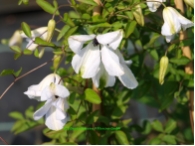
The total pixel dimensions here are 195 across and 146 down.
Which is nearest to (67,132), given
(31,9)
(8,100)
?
(8,100)

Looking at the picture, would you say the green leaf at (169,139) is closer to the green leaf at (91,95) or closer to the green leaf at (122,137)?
the green leaf at (122,137)

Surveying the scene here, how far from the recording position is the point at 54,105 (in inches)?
32.0

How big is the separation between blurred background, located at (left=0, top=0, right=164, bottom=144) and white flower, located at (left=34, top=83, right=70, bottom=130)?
0.92 metres

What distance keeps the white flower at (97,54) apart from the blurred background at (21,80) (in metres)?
1.00

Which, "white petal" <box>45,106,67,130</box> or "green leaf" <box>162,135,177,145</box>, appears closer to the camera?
"white petal" <box>45,106,67,130</box>

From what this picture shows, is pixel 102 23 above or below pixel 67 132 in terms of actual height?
above

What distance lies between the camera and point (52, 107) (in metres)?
0.83

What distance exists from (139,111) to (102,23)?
1.13 metres

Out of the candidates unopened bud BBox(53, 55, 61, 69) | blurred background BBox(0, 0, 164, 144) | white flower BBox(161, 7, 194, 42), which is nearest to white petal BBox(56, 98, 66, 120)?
unopened bud BBox(53, 55, 61, 69)

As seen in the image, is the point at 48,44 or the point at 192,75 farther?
the point at 192,75

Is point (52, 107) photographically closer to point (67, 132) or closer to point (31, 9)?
point (67, 132)

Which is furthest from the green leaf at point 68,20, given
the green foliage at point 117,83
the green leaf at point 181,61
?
the green leaf at point 181,61

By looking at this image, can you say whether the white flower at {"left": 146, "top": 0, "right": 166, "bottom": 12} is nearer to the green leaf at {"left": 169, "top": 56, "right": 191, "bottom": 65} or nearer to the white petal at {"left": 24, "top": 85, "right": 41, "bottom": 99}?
the green leaf at {"left": 169, "top": 56, "right": 191, "bottom": 65}

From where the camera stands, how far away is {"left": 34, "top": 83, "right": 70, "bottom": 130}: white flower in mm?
798
